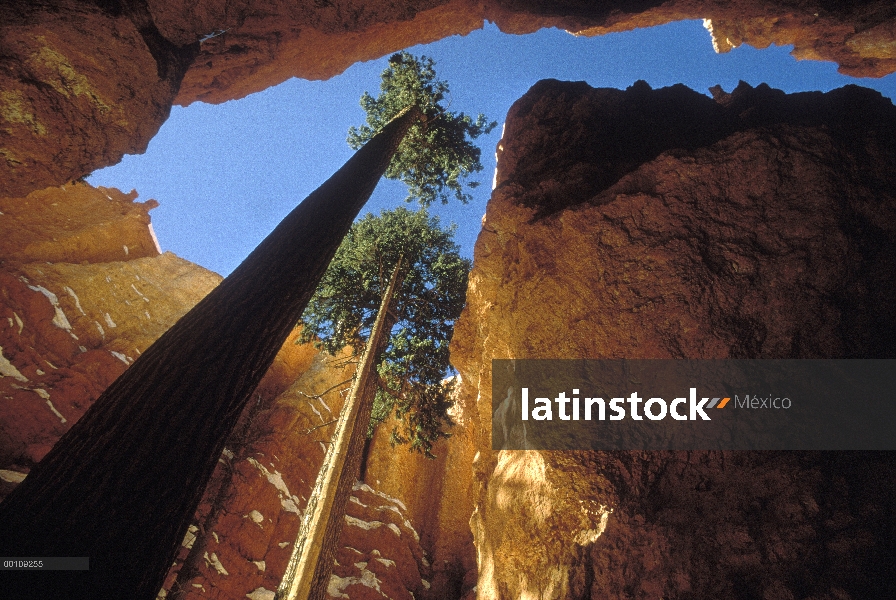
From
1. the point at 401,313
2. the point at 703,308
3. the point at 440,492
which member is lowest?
the point at 440,492

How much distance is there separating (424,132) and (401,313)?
556cm

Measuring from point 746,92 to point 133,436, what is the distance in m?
9.10

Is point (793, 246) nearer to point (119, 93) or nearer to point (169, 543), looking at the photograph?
point (169, 543)

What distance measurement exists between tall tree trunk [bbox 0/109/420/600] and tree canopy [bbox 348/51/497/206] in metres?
9.03

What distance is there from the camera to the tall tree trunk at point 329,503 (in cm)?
614

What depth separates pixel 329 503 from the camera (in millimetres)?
7023

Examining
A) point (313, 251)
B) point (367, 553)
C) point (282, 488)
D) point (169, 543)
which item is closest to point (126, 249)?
point (282, 488)

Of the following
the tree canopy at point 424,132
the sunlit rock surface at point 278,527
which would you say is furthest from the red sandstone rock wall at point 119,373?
the tree canopy at point 424,132

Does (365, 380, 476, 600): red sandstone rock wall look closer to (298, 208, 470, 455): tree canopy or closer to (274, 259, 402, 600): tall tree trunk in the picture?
(298, 208, 470, 455): tree canopy

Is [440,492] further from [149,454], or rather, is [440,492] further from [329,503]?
[149,454]

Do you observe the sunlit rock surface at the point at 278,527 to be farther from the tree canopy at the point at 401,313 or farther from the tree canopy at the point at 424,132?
the tree canopy at the point at 424,132

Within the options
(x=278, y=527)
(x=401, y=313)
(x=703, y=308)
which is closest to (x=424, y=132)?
(x=401, y=313)

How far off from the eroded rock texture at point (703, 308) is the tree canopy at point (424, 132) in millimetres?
5120

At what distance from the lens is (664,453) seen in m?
4.43
